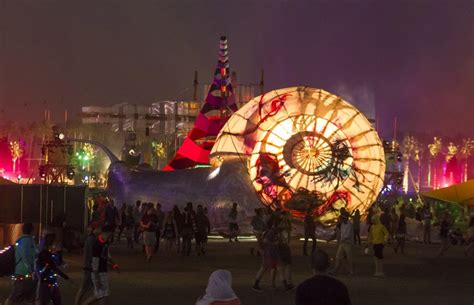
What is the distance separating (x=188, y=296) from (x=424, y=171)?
6661 inches

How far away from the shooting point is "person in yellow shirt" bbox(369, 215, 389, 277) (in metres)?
20.4

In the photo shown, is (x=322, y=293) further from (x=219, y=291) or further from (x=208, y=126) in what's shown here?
(x=208, y=126)

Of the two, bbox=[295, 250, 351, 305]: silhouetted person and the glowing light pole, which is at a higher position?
the glowing light pole

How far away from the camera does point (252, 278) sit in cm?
1933

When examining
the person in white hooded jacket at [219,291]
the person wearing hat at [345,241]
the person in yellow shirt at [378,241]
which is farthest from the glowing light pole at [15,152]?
the person in white hooded jacket at [219,291]

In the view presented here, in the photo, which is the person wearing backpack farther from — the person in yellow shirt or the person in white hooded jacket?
the person in yellow shirt

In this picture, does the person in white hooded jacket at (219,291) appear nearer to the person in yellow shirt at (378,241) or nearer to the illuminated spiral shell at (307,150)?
the person in yellow shirt at (378,241)

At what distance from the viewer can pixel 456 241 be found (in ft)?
111

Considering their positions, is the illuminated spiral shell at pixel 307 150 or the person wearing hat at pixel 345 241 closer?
the person wearing hat at pixel 345 241

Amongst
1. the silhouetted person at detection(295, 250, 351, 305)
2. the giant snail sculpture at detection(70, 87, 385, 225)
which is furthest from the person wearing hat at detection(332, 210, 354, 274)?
the giant snail sculpture at detection(70, 87, 385, 225)

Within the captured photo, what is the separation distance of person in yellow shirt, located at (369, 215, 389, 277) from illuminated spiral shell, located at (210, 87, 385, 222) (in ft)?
45.5

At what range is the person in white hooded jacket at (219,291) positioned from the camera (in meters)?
7.31

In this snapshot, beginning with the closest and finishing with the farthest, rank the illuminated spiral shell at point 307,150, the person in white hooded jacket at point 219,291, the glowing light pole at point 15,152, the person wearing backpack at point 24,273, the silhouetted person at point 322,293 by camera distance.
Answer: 1. the silhouetted person at point 322,293
2. the person in white hooded jacket at point 219,291
3. the person wearing backpack at point 24,273
4. the illuminated spiral shell at point 307,150
5. the glowing light pole at point 15,152

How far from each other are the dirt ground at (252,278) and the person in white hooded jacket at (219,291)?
24.6ft
